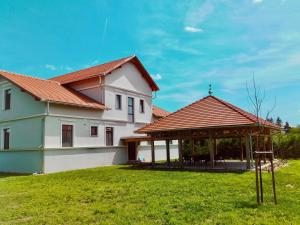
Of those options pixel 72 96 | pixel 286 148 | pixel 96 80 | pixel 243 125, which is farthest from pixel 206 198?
pixel 286 148

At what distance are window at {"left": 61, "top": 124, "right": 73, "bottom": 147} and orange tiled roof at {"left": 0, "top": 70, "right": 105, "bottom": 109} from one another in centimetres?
169

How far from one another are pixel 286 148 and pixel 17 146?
A: 22935 millimetres

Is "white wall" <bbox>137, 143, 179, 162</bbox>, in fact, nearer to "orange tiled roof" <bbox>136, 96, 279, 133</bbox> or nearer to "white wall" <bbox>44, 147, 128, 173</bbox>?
"white wall" <bbox>44, 147, 128, 173</bbox>

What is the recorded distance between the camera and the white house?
1922cm

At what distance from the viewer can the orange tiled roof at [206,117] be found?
16734mm

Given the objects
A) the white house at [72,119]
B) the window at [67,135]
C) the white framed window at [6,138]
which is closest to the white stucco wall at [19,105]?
the white house at [72,119]

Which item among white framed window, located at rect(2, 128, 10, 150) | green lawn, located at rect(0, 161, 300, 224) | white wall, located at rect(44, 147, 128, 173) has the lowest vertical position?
green lawn, located at rect(0, 161, 300, 224)

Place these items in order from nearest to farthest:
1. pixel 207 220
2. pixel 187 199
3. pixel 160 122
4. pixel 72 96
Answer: pixel 207 220 < pixel 187 199 < pixel 160 122 < pixel 72 96

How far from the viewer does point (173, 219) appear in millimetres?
6395

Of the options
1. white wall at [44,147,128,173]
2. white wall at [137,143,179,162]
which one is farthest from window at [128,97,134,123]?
white wall at [44,147,128,173]

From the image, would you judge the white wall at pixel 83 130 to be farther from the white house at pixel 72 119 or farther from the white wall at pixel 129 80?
the white wall at pixel 129 80

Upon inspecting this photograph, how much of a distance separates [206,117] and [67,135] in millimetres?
9548

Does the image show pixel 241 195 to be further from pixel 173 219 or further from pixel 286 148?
pixel 286 148

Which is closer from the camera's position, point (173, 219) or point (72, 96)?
point (173, 219)
